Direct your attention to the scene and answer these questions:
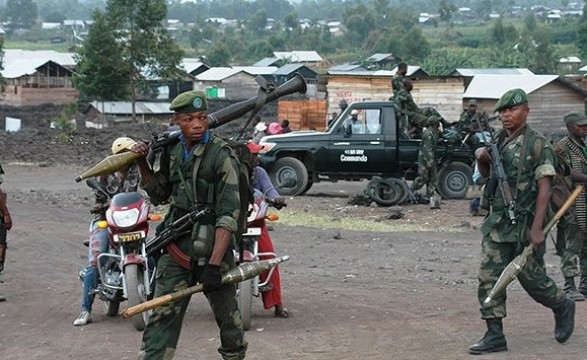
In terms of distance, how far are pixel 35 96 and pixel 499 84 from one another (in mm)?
35540

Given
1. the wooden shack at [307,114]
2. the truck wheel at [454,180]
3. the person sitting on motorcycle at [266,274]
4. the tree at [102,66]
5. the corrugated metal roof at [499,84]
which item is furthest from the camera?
the tree at [102,66]

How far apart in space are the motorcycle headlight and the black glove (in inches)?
115

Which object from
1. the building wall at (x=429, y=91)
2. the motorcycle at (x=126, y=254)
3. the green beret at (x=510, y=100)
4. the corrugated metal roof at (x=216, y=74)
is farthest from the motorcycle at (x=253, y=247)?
the corrugated metal roof at (x=216, y=74)

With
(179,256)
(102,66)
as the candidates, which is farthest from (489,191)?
(102,66)

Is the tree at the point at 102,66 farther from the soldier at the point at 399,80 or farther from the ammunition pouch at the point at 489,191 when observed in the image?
the ammunition pouch at the point at 489,191

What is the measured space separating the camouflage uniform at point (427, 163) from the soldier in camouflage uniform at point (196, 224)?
1434cm

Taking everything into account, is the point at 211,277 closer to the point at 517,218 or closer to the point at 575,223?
the point at 517,218

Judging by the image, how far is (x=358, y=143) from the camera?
74.1 ft

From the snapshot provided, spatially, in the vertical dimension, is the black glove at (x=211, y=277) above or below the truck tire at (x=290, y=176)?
above

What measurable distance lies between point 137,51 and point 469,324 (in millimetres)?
41695

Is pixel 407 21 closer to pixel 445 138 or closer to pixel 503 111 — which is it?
pixel 445 138

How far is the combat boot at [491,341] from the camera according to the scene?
341 inches

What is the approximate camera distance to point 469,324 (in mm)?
9820

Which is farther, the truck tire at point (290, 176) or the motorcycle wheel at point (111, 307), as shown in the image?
the truck tire at point (290, 176)
